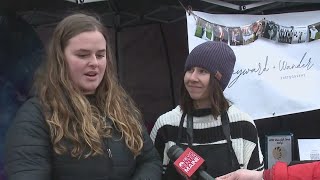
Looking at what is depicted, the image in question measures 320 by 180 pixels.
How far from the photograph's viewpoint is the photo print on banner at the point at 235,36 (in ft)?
9.43

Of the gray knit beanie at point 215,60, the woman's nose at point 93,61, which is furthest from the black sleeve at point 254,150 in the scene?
the woman's nose at point 93,61

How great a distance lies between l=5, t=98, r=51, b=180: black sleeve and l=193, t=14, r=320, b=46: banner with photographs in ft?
5.28

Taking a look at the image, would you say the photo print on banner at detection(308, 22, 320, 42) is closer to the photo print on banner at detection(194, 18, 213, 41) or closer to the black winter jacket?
the photo print on banner at detection(194, 18, 213, 41)

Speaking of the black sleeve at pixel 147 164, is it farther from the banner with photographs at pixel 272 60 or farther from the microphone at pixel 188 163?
the banner with photographs at pixel 272 60

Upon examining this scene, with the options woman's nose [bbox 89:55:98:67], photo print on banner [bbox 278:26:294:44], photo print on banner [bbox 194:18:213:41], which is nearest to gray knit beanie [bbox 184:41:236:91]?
woman's nose [bbox 89:55:98:67]

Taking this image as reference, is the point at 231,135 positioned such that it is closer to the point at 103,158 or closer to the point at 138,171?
the point at 138,171

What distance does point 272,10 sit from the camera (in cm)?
321

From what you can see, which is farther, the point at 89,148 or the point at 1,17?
the point at 1,17

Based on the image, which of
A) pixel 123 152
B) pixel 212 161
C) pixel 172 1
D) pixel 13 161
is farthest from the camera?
pixel 172 1

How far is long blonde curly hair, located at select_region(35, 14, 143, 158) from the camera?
1.31 metres

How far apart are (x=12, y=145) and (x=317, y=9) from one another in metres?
2.72

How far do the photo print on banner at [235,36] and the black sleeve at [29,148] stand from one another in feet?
5.98

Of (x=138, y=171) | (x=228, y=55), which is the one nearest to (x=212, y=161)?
(x=138, y=171)

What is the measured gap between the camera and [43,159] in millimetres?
1265
